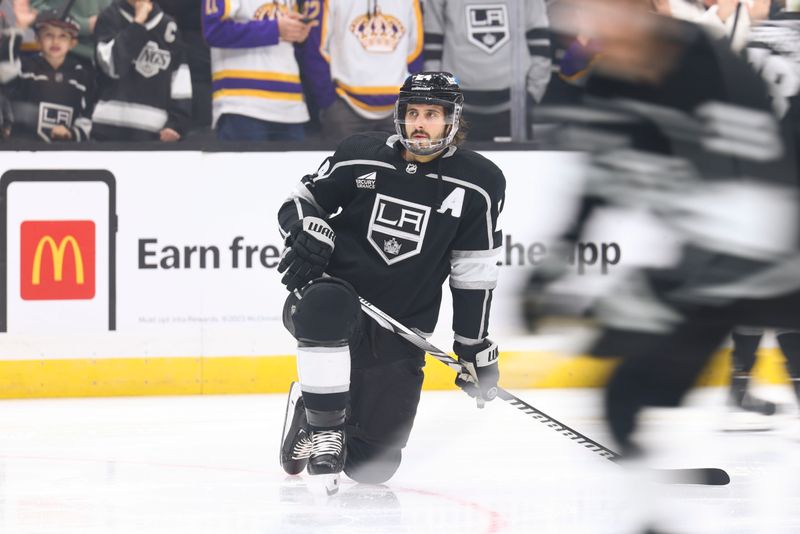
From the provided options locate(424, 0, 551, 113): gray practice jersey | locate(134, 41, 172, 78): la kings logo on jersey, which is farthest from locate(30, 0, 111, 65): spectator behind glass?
locate(424, 0, 551, 113): gray practice jersey

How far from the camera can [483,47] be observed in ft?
16.7

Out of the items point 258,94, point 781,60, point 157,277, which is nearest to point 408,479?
point 781,60

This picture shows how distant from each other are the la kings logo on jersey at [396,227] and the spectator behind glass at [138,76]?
6.49 ft

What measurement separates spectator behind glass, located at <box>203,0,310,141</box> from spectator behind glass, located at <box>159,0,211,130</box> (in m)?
0.04

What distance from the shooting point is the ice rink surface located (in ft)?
8.73

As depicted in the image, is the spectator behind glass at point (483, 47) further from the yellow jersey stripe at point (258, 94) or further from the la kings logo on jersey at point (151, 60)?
the la kings logo on jersey at point (151, 60)

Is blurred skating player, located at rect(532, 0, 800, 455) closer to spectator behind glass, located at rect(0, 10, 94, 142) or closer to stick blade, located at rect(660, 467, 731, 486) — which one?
stick blade, located at rect(660, 467, 731, 486)

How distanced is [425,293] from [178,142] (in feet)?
6.30

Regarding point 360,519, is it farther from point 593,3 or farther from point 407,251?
point 593,3

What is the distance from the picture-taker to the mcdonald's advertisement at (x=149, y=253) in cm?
471

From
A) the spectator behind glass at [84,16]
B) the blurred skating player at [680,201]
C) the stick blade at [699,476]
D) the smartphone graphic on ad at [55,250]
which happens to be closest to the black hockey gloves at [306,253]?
the stick blade at [699,476]

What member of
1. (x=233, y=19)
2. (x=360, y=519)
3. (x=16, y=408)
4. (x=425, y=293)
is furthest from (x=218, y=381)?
(x=360, y=519)

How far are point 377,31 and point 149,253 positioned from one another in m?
1.21

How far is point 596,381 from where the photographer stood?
181 centimetres
